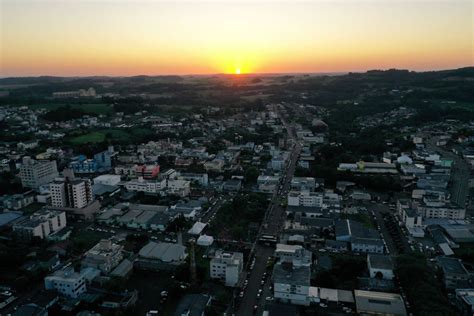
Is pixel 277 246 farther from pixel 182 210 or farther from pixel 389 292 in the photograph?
pixel 182 210

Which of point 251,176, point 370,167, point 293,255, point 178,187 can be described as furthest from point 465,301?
point 370,167

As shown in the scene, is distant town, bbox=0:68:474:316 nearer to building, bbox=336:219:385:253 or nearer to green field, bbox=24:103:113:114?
building, bbox=336:219:385:253

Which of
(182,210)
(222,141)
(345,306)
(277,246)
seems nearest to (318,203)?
(277,246)

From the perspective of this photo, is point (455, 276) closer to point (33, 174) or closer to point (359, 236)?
point (359, 236)

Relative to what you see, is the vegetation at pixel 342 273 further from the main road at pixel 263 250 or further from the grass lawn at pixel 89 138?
the grass lawn at pixel 89 138

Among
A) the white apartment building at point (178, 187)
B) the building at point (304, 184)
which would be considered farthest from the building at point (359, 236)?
the white apartment building at point (178, 187)

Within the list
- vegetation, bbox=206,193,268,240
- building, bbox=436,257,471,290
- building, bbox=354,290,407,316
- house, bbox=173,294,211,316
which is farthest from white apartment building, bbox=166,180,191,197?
building, bbox=436,257,471,290
